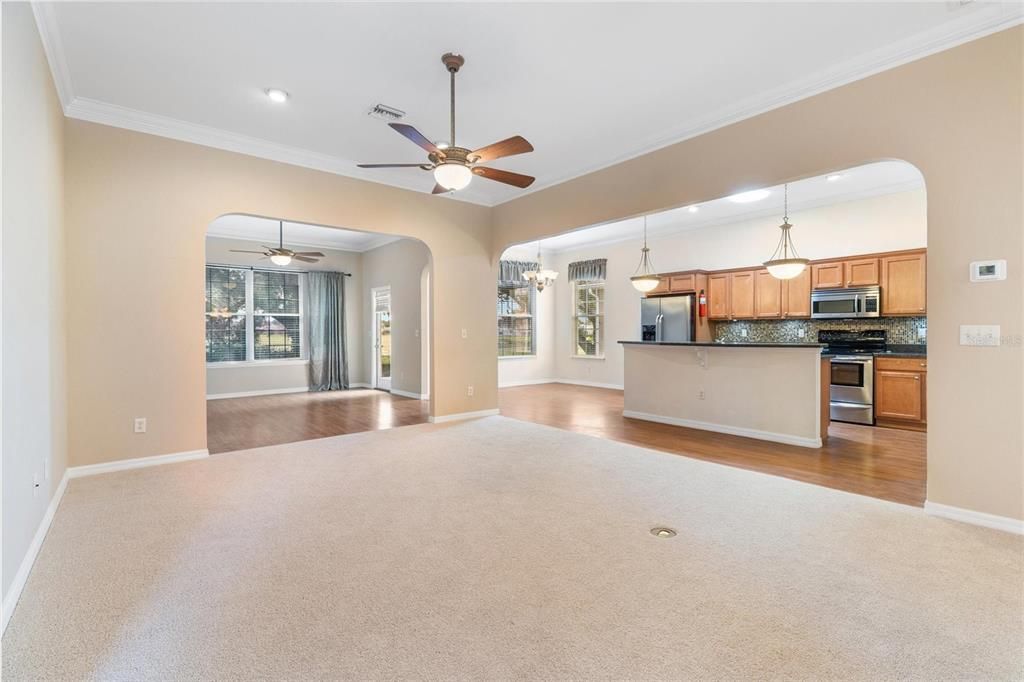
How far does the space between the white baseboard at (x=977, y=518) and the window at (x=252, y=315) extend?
31.8ft

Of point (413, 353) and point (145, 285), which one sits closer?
point (145, 285)

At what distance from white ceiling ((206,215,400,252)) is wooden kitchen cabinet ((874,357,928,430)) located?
759 cm

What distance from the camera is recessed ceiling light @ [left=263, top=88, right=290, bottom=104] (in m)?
3.69

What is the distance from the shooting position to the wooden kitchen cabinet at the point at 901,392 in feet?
18.5

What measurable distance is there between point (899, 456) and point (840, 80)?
11.3 ft

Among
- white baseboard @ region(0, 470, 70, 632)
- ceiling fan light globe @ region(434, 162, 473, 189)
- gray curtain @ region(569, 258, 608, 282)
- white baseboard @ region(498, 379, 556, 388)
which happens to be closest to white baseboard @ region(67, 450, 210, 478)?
white baseboard @ region(0, 470, 70, 632)

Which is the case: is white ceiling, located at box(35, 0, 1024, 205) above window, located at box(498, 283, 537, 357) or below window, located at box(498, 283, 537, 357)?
above

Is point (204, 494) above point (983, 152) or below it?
below

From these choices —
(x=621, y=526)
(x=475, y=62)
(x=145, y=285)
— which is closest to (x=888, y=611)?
(x=621, y=526)

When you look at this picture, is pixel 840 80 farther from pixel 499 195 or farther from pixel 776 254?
pixel 776 254

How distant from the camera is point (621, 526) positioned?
2838 millimetres

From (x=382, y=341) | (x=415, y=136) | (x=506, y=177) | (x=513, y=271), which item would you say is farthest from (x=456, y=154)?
(x=382, y=341)

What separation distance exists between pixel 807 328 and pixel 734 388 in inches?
106

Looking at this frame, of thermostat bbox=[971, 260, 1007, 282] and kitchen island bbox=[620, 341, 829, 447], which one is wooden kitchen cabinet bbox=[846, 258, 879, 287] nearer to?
kitchen island bbox=[620, 341, 829, 447]
